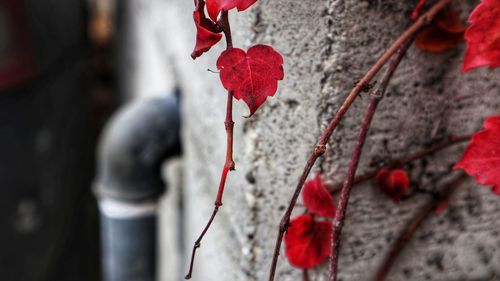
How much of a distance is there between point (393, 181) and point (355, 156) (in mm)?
119

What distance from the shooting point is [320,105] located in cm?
66

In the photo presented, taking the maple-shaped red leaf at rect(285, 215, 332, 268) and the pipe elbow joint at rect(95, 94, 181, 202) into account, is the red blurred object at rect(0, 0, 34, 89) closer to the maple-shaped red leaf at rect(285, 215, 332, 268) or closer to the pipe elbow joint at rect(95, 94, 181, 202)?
the pipe elbow joint at rect(95, 94, 181, 202)

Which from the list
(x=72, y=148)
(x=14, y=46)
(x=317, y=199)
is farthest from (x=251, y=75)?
(x=72, y=148)

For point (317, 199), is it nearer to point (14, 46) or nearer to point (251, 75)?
point (251, 75)

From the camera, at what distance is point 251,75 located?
0.55 metres

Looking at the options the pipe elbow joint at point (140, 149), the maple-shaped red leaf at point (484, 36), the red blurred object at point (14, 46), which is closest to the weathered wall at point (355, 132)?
the maple-shaped red leaf at point (484, 36)

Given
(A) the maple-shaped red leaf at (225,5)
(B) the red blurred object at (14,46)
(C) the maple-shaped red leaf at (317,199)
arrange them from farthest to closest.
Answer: (B) the red blurred object at (14,46) < (C) the maple-shaped red leaf at (317,199) < (A) the maple-shaped red leaf at (225,5)

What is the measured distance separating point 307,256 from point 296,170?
0.11 metres

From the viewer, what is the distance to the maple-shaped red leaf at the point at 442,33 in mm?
648

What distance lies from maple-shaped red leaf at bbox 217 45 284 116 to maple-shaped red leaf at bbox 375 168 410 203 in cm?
23

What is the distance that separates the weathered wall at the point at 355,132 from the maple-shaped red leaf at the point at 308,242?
0.05 m

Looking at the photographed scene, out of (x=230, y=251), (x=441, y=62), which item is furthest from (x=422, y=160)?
(x=230, y=251)

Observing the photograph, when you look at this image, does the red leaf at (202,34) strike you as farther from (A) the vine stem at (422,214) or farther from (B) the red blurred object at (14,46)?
(B) the red blurred object at (14,46)

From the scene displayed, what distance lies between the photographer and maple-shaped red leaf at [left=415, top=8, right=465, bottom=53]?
648mm
